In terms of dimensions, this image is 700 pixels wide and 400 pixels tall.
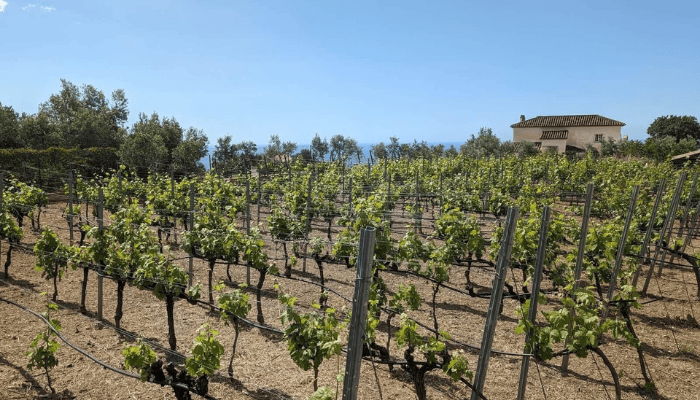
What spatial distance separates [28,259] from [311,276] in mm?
6114

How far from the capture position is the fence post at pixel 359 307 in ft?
10.3

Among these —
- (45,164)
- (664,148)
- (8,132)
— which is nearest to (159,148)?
(45,164)

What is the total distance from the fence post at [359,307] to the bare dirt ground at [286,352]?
2.47ft

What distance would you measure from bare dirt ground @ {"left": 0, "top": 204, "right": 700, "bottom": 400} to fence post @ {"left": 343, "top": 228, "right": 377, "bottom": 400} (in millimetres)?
752

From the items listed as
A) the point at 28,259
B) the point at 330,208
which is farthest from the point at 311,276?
the point at 28,259

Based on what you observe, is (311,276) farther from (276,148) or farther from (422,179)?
(276,148)

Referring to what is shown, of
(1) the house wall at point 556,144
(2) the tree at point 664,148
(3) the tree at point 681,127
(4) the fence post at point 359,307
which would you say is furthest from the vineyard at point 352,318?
(3) the tree at point 681,127

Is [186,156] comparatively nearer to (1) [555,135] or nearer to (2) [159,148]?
(2) [159,148]

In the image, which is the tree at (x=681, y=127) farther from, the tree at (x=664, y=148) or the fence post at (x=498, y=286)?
the fence post at (x=498, y=286)

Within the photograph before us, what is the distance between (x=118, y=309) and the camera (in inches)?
271

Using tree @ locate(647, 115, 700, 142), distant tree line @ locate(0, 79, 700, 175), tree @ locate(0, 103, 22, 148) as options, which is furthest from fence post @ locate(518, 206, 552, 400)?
tree @ locate(647, 115, 700, 142)

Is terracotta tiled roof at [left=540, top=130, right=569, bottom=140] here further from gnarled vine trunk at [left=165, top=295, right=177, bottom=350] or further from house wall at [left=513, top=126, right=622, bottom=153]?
gnarled vine trunk at [left=165, top=295, right=177, bottom=350]

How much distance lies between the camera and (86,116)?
2641cm

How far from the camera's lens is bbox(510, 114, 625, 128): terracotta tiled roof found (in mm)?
45844
